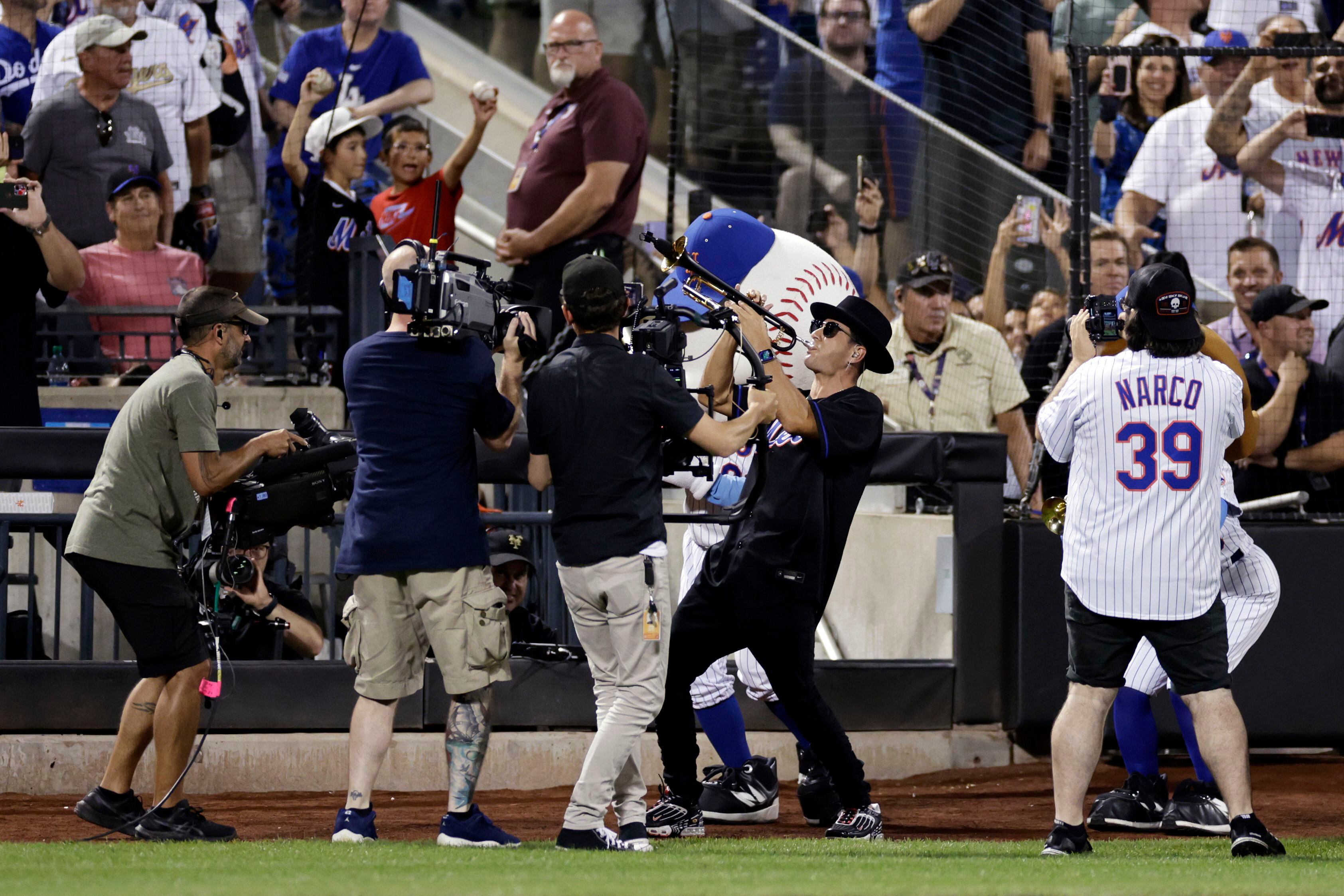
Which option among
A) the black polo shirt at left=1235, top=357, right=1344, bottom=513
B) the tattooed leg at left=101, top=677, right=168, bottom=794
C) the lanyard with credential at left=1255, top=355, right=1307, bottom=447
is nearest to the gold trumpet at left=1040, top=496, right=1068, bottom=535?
the black polo shirt at left=1235, top=357, right=1344, bottom=513

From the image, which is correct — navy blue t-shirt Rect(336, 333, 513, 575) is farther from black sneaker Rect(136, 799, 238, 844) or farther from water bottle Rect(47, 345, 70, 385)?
water bottle Rect(47, 345, 70, 385)

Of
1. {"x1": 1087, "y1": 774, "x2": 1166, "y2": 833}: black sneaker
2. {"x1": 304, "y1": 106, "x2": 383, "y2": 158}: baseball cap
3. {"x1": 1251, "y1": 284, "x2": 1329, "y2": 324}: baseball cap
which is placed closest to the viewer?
{"x1": 1087, "y1": 774, "x2": 1166, "y2": 833}: black sneaker

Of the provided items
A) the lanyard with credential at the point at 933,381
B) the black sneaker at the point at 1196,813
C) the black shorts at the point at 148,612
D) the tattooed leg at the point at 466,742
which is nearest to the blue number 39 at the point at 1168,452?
the black sneaker at the point at 1196,813

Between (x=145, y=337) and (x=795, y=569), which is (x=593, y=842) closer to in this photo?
(x=795, y=569)

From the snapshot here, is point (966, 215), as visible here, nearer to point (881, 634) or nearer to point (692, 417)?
point (881, 634)

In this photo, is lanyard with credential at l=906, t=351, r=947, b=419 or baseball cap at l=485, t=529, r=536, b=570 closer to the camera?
baseball cap at l=485, t=529, r=536, b=570

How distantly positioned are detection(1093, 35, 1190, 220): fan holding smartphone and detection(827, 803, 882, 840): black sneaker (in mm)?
5243

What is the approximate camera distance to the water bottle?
8781 mm

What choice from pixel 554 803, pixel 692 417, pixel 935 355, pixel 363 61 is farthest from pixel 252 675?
pixel 363 61

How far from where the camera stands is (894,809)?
6910 mm

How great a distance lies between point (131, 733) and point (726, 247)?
2965 millimetres

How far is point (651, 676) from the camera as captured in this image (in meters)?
5.27

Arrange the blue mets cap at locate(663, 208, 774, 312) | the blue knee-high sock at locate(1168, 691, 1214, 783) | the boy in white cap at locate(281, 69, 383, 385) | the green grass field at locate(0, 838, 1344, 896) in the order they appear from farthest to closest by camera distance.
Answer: the boy in white cap at locate(281, 69, 383, 385) → the blue mets cap at locate(663, 208, 774, 312) → the blue knee-high sock at locate(1168, 691, 1214, 783) → the green grass field at locate(0, 838, 1344, 896)

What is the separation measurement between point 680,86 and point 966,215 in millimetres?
2081
